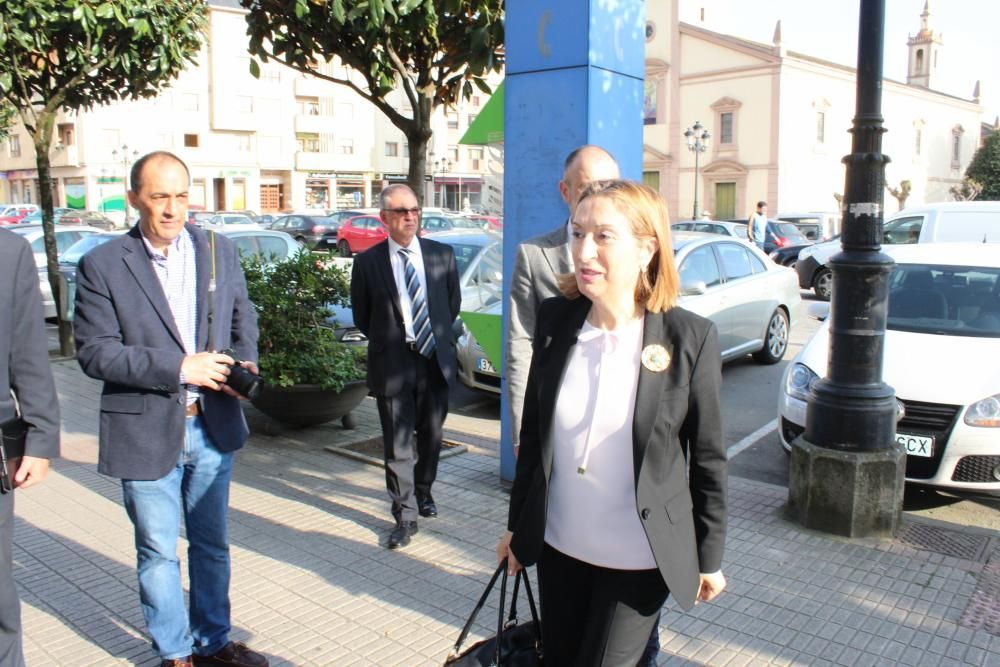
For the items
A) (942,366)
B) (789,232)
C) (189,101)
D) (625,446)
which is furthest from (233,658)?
(189,101)

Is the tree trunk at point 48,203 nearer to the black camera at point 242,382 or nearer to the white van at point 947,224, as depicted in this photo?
the black camera at point 242,382

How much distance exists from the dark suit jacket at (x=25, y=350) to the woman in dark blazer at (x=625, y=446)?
1581 millimetres

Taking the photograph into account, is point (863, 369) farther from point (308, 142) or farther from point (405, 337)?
point (308, 142)

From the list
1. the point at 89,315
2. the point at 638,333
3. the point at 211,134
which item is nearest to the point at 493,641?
the point at 638,333

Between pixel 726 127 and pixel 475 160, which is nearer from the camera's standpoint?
pixel 726 127

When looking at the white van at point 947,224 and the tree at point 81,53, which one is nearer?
the tree at point 81,53

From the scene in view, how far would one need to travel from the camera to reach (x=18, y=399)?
273 centimetres

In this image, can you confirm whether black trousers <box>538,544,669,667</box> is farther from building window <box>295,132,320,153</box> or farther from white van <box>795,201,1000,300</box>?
building window <box>295,132,320,153</box>

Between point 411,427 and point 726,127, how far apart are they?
46619 millimetres

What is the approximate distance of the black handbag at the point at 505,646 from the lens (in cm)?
227

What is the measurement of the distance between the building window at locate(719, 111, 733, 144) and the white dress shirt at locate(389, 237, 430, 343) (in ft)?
151

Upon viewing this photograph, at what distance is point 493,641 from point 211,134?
61533 mm

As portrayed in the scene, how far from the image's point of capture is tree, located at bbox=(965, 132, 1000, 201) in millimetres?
57062

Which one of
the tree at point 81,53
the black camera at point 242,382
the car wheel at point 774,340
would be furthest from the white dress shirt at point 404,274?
the car wheel at point 774,340
